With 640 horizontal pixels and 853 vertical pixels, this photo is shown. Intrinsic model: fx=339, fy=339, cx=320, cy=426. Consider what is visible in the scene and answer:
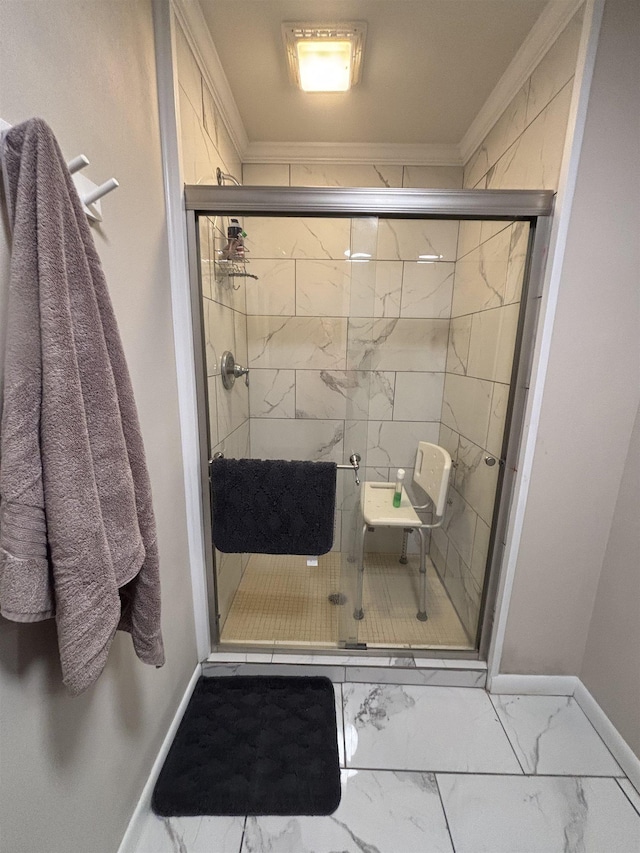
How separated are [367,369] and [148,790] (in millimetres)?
1654

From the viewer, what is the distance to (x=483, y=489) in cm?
150

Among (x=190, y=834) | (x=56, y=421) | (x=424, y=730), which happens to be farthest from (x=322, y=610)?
(x=56, y=421)

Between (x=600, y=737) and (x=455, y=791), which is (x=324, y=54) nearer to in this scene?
(x=455, y=791)

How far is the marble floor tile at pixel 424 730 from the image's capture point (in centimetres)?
114

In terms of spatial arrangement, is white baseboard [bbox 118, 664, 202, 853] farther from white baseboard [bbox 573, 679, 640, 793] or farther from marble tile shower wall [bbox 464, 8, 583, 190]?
marble tile shower wall [bbox 464, 8, 583, 190]

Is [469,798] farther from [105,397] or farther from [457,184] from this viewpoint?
[457,184]

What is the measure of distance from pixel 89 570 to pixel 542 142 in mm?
1744

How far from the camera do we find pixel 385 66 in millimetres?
1278

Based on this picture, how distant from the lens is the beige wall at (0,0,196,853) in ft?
1.89

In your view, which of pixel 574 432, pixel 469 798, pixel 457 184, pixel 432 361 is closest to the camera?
pixel 469 798

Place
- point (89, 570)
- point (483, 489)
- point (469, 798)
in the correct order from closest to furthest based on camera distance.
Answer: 1. point (89, 570)
2. point (469, 798)
3. point (483, 489)


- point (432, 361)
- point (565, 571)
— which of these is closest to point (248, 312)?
point (432, 361)

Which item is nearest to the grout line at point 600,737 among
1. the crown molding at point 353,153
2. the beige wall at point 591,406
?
the beige wall at point 591,406

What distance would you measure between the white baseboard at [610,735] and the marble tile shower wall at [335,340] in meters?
1.03
